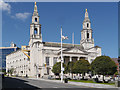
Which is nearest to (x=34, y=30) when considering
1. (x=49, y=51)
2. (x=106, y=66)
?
(x=49, y=51)

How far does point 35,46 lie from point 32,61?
9.56 metres

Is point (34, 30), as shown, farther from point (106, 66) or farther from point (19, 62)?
point (106, 66)

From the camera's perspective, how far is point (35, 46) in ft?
349

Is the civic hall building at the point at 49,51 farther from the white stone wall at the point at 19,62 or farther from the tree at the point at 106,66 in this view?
the tree at the point at 106,66

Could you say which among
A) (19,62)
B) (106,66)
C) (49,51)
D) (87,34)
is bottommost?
(19,62)

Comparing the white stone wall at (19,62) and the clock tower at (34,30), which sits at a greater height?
the clock tower at (34,30)

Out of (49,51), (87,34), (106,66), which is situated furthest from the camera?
(87,34)

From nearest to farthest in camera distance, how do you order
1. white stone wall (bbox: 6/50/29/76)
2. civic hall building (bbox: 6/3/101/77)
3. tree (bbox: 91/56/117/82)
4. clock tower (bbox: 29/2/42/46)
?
tree (bbox: 91/56/117/82), civic hall building (bbox: 6/3/101/77), clock tower (bbox: 29/2/42/46), white stone wall (bbox: 6/50/29/76)

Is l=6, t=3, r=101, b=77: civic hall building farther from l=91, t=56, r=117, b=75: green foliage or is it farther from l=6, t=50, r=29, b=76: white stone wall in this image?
l=91, t=56, r=117, b=75: green foliage

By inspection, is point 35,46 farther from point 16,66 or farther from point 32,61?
point 16,66

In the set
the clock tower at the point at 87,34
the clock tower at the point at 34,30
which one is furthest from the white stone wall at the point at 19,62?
the clock tower at the point at 87,34

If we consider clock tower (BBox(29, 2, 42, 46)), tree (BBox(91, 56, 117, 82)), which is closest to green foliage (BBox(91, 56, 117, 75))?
tree (BBox(91, 56, 117, 82))

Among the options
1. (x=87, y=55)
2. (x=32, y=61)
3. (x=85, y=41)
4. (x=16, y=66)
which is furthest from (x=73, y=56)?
(x=16, y=66)

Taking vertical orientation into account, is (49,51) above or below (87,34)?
below
